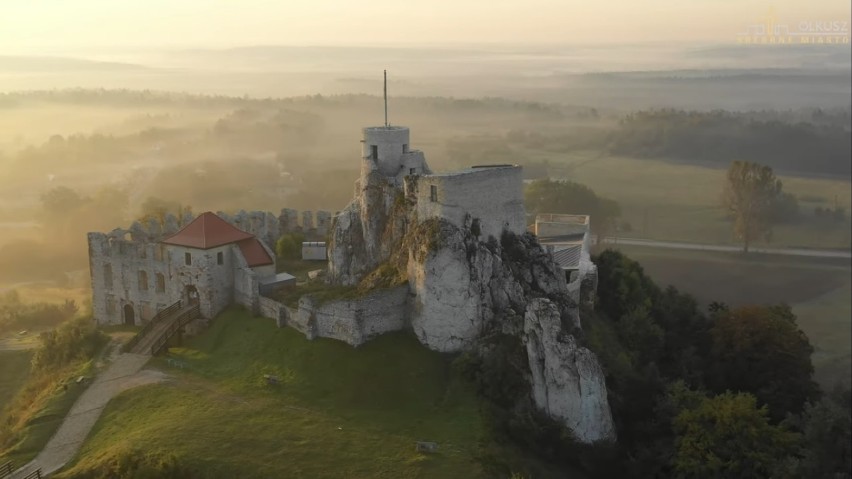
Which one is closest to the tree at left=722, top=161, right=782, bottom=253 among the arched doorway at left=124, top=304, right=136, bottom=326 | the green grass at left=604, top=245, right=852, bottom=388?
the green grass at left=604, top=245, right=852, bottom=388

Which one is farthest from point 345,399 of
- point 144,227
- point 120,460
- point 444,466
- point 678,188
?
point 678,188

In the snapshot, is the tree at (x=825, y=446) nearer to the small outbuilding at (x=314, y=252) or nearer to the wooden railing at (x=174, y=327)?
the wooden railing at (x=174, y=327)

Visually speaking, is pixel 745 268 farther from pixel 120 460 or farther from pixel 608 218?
pixel 120 460

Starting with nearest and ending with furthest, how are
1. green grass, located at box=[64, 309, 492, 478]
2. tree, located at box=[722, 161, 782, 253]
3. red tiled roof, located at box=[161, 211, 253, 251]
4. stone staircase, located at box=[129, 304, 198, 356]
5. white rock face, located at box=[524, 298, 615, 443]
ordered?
green grass, located at box=[64, 309, 492, 478]
white rock face, located at box=[524, 298, 615, 443]
stone staircase, located at box=[129, 304, 198, 356]
red tiled roof, located at box=[161, 211, 253, 251]
tree, located at box=[722, 161, 782, 253]

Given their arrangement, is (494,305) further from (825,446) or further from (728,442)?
(825,446)

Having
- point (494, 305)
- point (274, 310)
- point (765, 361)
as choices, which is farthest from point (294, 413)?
point (765, 361)

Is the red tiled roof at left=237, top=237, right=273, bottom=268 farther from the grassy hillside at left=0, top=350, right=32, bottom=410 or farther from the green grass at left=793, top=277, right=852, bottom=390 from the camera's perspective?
the green grass at left=793, top=277, right=852, bottom=390

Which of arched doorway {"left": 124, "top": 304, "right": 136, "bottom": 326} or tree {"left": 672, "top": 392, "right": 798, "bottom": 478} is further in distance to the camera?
arched doorway {"left": 124, "top": 304, "right": 136, "bottom": 326}
